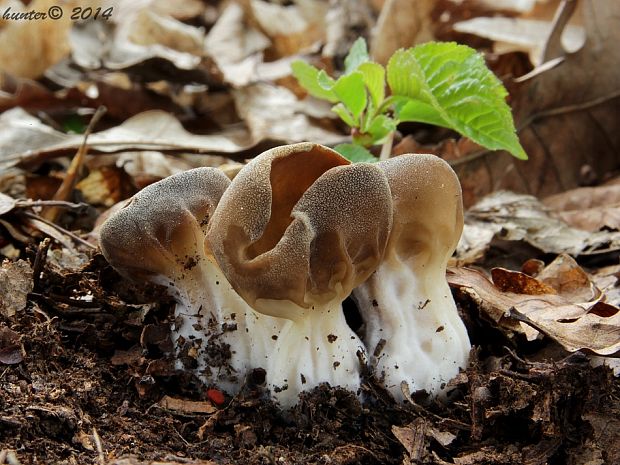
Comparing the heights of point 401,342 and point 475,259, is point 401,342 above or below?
above

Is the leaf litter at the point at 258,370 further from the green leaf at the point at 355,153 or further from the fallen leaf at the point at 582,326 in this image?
the green leaf at the point at 355,153

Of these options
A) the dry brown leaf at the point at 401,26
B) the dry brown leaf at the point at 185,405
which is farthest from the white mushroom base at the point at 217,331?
the dry brown leaf at the point at 401,26

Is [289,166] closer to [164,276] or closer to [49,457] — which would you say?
[164,276]

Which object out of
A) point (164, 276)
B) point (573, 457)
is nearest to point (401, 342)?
point (573, 457)

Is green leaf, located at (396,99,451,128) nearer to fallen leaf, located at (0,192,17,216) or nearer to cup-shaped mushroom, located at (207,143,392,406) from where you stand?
cup-shaped mushroom, located at (207,143,392,406)

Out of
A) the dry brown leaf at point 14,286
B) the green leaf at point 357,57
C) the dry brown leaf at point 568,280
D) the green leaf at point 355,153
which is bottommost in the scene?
the dry brown leaf at point 568,280

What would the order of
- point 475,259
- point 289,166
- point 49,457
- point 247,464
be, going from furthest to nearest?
1. point 475,259
2. point 289,166
3. point 247,464
4. point 49,457
